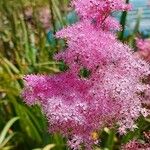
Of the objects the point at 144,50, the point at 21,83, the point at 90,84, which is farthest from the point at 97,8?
the point at 21,83

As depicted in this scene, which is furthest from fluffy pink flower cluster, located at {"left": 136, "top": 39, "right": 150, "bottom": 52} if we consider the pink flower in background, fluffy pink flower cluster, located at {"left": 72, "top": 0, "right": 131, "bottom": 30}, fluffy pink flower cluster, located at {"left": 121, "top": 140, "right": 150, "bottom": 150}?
fluffy pink flower cluster, located at {"left": 72, "top": 0, "right": 131, "bottom": 30}

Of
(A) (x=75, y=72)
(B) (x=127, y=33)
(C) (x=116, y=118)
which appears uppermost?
(A) (x=75, y=72)

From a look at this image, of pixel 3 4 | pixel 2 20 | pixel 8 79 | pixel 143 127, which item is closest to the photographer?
pixel 143 127

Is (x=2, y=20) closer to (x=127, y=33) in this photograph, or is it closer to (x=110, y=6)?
(x=127, y=33)

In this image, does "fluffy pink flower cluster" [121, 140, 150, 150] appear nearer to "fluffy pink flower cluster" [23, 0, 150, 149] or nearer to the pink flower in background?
"fluffy pink flower cluster" [23, 0, 150, 149]

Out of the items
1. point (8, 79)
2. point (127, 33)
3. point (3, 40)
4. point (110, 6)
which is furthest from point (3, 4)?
point (110, 6)

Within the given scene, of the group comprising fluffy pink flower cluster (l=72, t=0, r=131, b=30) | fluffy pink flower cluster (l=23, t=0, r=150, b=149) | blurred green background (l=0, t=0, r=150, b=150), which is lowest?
blurred green background (l=0, t=0, r=150, b=150)

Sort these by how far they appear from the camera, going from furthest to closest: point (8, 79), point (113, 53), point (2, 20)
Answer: point (2, 20) < point (8, 79) < point (113, 53)
